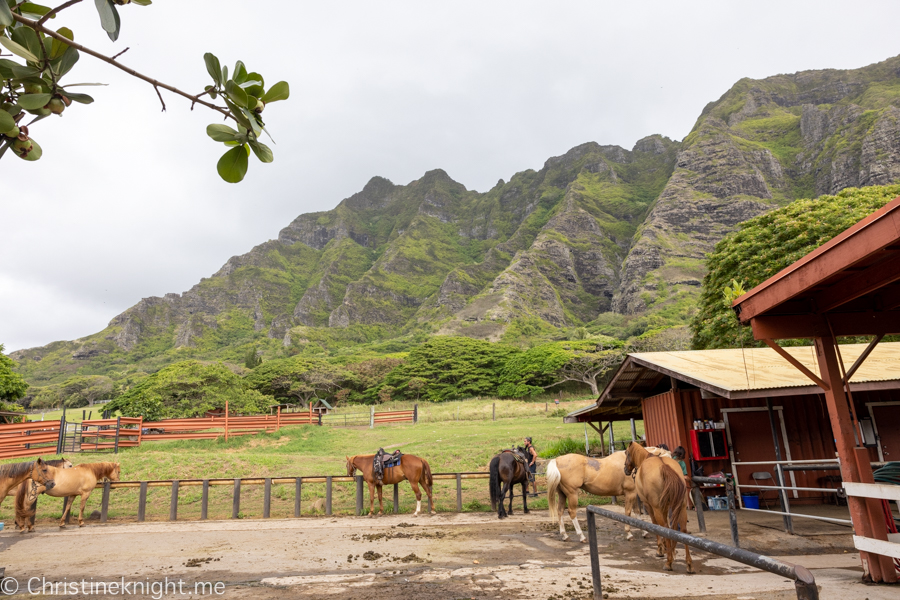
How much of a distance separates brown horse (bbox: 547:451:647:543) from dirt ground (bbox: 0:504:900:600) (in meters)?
0.62

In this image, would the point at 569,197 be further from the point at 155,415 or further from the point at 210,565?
the point at 210,565

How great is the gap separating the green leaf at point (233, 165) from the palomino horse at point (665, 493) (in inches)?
232

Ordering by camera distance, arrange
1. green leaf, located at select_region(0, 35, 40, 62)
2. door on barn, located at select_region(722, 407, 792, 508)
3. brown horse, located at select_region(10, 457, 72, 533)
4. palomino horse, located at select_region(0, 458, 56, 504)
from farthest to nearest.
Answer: door on barn, located at select_region(722, 407, 792, 508) < brown horse, located at select_region(10, 457, 72, 533) < palomino horse, located at select_region(0, 458, 56, 504) < green leaf, located at select_region(0, 35, 40, 62)

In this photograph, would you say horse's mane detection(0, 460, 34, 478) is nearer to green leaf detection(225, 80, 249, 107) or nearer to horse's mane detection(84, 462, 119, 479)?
horse's mane detection(84, 462, 119, 479)

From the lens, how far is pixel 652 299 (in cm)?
8394

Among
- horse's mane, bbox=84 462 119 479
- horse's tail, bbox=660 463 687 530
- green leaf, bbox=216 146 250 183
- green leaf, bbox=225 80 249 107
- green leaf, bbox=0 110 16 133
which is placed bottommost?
horse's tail, bbox=660 463 687 530

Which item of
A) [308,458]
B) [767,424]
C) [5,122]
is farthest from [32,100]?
[308,458]

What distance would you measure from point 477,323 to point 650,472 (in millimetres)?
76637

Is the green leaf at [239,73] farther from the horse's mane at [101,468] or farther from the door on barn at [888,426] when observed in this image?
the door on barn at [888,426]

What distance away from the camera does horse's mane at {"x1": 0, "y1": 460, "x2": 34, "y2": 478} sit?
8897 mm

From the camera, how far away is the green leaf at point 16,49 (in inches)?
51.6

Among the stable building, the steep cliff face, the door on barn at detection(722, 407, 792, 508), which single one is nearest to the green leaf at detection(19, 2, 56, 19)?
the stable building

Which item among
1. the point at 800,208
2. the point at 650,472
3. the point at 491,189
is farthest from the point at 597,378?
the point at 491,189

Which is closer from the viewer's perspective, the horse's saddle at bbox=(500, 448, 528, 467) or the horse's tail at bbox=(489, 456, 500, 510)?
the horse's tail at bbox=(489, 456, 500, 510)
